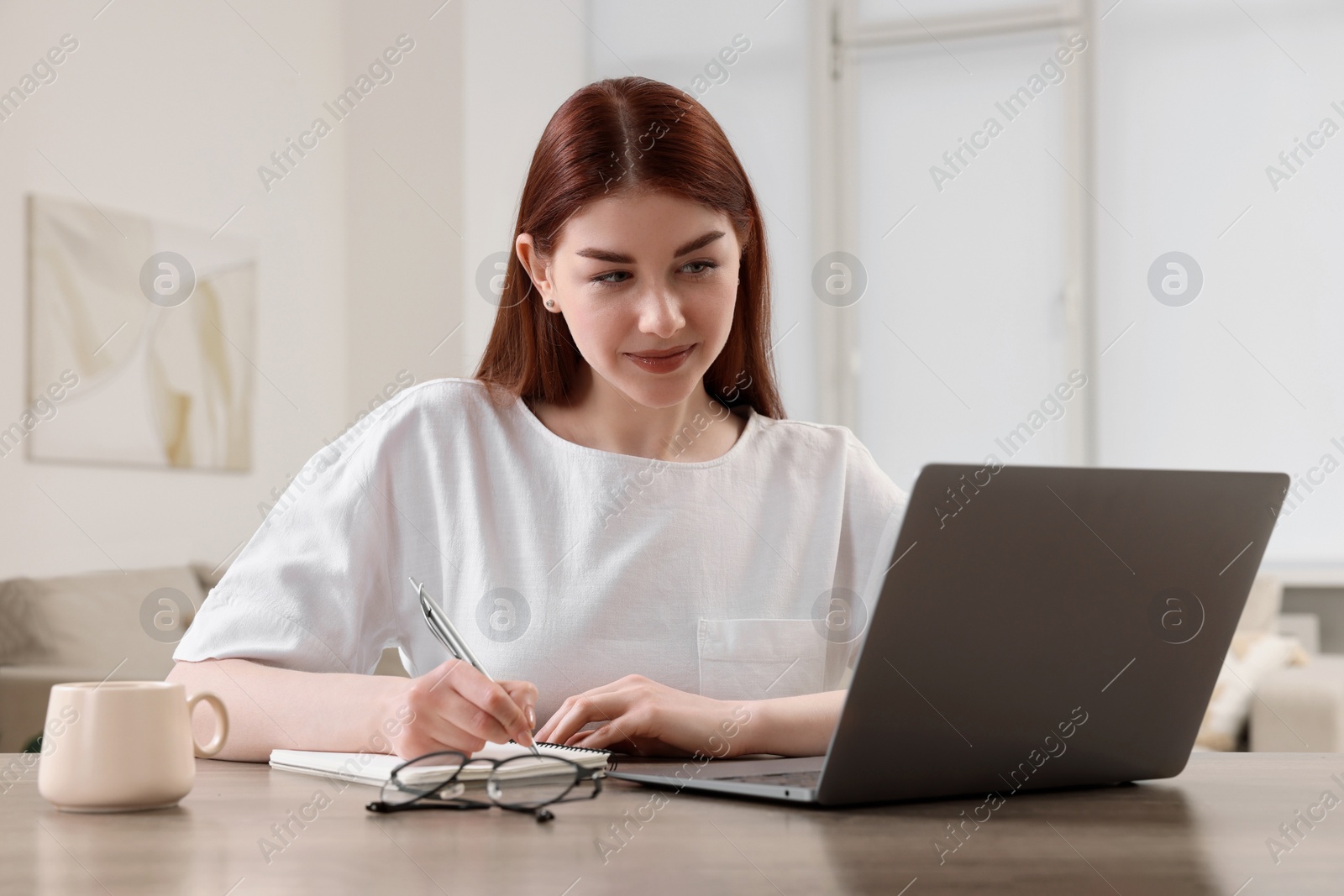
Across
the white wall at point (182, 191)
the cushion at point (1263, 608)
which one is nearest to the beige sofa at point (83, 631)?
the white wall at point (182, 191)

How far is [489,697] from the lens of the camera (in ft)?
3.05

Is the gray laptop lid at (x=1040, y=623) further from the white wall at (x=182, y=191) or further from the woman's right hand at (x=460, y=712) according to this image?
the white wall at (x=182, y=191)

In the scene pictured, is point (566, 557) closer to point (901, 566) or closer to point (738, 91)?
point (901, 566)

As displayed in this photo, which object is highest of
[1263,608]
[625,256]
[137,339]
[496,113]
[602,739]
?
[496,113]

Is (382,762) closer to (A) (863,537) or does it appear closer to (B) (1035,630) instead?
(B) (1035,630)

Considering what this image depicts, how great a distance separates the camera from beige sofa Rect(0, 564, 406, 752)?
321cm

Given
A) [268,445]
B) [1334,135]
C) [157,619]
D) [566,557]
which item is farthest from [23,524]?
[1334,135]

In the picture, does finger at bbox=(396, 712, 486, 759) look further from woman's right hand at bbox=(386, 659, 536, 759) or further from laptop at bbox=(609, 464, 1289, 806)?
laptop at bbox=(609, 464, 1289, 806)

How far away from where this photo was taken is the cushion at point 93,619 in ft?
11.0

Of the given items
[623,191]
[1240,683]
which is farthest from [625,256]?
[1240,683]

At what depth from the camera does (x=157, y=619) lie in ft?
12.5

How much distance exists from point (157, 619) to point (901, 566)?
11.5 feet

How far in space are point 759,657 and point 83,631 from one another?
269cm

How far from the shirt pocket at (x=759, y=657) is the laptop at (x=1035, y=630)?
1.57ft
